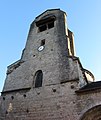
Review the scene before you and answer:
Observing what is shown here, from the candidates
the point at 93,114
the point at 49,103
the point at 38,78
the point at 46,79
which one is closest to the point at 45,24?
the point at 38,78

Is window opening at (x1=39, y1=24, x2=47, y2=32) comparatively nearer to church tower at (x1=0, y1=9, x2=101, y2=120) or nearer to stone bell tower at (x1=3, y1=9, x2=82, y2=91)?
stone bell tower at (x1=3, y1=9, x2=82, y2=91)

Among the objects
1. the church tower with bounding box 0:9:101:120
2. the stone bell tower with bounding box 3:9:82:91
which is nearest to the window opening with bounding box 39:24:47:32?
the stone bell tower with bounding box 3:9:82:91

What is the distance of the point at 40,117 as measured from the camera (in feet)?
41.4

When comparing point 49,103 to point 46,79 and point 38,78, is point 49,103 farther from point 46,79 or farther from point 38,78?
point 38,78

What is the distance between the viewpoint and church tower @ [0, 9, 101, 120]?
12.6m

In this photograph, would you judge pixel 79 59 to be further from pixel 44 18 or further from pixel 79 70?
pixel 44 18

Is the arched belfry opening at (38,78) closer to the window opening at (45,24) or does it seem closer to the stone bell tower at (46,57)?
the stone bell tower at (46,57)

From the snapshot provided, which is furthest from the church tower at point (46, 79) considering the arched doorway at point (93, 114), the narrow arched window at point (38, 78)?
the arched doorway at point (93, 114)

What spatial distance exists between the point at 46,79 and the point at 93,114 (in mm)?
4335

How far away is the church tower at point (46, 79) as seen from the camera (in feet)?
41.5

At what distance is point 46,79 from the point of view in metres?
14.4

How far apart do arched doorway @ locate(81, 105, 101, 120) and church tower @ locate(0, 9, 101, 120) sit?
0.50 m

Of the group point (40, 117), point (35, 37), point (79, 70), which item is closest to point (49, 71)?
point (79, 70)

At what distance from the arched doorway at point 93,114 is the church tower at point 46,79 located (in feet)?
1.63
